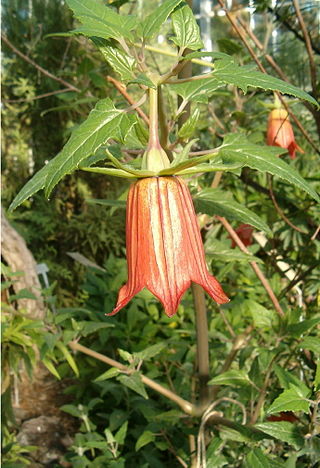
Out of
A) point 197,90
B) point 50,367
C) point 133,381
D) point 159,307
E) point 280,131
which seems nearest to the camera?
point 197,90

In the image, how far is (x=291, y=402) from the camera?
0.57 meters

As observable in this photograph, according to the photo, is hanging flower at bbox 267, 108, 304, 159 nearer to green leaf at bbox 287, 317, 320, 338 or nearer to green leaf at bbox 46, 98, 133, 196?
green leaf at bbox 287, 317, 320, 338

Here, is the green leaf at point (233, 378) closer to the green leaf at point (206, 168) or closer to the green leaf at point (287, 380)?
the green leaf at point (287, 380)

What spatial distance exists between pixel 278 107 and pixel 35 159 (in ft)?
6.43

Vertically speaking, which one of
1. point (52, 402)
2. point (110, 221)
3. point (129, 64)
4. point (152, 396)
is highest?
point (129, 64)

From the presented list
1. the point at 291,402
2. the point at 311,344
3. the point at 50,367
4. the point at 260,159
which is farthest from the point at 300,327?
the point at 50,367

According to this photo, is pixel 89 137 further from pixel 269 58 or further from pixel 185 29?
pixel 269 58

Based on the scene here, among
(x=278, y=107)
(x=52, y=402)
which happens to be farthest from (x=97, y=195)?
(x=278, y=107)

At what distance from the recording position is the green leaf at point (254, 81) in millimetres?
421

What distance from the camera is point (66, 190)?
114 inches

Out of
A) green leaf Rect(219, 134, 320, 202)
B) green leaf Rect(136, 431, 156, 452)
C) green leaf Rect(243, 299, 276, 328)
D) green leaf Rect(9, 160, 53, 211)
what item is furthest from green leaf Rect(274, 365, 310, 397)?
green leaf Rect(136, 431, 156, 452)

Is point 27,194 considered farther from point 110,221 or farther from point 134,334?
point 110,221

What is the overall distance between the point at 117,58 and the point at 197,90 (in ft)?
0.36

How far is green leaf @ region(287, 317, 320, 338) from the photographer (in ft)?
2.22
